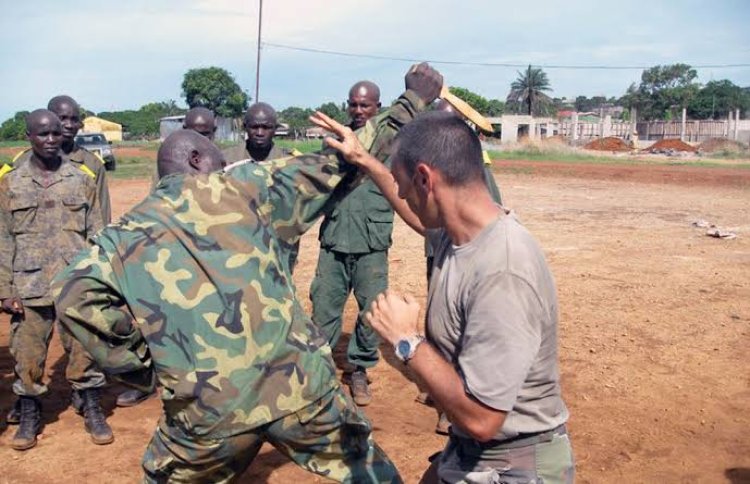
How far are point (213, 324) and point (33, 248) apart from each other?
316 cm

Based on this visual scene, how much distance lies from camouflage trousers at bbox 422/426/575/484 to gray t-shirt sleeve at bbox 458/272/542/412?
1.13 feet

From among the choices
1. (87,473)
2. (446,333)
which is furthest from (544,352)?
(87,473)

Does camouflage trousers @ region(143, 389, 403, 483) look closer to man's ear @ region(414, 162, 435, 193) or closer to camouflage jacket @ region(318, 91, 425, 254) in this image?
man's ear @ region(414, 162, 435, 193)

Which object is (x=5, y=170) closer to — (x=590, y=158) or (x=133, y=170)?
(x=133, y=170)

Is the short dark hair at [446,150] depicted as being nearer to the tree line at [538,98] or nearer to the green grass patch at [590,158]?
the green grass patch at [590,158]

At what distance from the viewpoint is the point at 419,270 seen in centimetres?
1012

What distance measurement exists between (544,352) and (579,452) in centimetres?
302

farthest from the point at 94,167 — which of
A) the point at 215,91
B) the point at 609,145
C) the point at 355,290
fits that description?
the point at 215,91

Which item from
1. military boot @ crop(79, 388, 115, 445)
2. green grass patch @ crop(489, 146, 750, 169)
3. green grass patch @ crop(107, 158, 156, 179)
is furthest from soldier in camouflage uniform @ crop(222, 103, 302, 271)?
green grass patch @ crop(489, 146, 750, 169)

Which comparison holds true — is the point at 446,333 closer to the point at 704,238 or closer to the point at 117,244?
the point at 117,244

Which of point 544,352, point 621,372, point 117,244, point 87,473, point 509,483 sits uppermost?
point 117,244

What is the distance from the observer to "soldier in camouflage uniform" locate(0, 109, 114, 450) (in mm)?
5133

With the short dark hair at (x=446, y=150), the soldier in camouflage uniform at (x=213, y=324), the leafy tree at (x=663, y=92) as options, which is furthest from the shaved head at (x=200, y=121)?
the leafy tree at (x=663, y=92)

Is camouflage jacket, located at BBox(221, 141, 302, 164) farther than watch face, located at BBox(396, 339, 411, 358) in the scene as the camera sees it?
Yes
